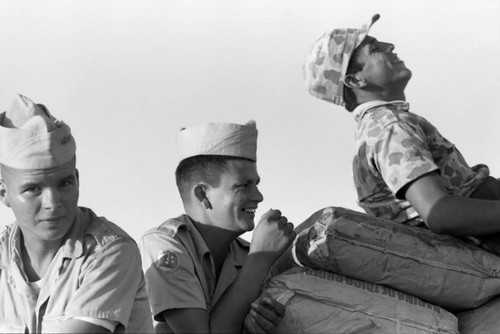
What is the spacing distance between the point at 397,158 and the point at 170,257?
109 centimetres

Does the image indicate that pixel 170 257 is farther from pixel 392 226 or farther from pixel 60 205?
pixel 392 226

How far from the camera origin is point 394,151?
4801mm

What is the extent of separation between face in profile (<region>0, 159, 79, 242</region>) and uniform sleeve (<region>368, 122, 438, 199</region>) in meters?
1.40

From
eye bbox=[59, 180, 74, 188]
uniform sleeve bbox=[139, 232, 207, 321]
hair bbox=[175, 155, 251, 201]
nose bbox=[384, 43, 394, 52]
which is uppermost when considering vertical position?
nose bbox=[384, 43, 394, 52]

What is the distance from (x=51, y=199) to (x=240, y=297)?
0.91 m

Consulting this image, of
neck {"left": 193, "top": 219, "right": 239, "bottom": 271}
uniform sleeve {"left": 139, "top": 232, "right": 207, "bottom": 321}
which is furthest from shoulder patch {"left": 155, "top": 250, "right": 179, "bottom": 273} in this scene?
neck {"left": 193, "top": 219, "right": 239, "bottom": 271}

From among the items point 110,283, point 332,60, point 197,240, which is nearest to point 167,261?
point 197,240

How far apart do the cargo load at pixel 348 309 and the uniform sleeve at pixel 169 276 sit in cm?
33

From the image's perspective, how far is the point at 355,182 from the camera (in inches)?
204

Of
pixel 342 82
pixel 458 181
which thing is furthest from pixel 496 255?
pixel 342 82

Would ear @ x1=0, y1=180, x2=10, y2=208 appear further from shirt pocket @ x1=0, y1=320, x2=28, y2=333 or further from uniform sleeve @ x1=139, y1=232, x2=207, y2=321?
uniform sleeve @ x1=139, y1=232, x2=207, y2=321

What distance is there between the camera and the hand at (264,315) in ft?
14.7

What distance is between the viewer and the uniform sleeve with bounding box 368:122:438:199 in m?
4.71

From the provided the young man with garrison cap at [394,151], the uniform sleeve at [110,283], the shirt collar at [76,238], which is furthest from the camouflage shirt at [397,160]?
the shirt collar at [76,238]
